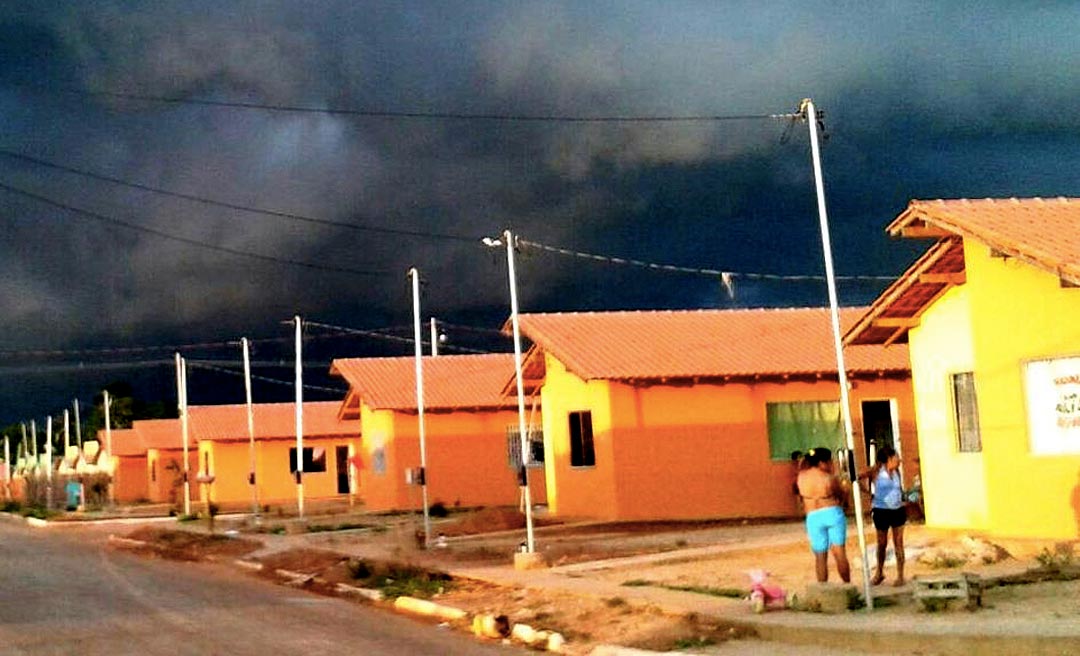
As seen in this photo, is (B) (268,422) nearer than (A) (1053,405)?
No

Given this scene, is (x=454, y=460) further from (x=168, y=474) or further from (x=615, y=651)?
(x=168, y=474)

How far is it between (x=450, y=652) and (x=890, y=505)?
Result: 17.8ft

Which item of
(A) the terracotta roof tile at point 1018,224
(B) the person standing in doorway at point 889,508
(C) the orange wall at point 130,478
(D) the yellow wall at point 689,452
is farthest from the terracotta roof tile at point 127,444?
(B) the person standing in doorway at point 889,508

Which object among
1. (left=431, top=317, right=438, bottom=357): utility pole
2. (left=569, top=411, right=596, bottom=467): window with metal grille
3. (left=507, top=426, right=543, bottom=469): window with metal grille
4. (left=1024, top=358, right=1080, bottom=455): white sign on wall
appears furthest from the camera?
(left=431, top=317, right=438, bottom=357): utility pole

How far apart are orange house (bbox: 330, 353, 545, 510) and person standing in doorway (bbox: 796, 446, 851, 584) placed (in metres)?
25.3

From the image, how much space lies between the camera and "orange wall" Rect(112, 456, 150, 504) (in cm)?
7575

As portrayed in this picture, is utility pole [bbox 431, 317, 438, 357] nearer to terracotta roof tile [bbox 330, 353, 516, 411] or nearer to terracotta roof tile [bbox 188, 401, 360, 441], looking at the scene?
terracotta roof tile [bbox 330, 353, 516, 411]

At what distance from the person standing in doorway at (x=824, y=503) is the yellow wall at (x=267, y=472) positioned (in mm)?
42895

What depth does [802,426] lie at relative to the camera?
3080 cm

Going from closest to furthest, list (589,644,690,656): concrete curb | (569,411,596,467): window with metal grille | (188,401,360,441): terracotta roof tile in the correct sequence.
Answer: (589,644,690,656): concrete curb, (569,411,596,467): window with metal grille, (188,401,360,441): terracotta roof tile

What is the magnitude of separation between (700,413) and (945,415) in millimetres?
8647

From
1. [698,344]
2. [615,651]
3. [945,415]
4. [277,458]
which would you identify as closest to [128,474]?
[277,458]

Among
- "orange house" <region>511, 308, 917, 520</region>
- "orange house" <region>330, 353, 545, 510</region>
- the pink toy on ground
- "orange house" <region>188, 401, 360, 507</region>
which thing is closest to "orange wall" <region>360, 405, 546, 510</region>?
"orange house" <region>330, 353, 545, 510</region>

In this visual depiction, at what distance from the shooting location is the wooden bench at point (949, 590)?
1315 cm
